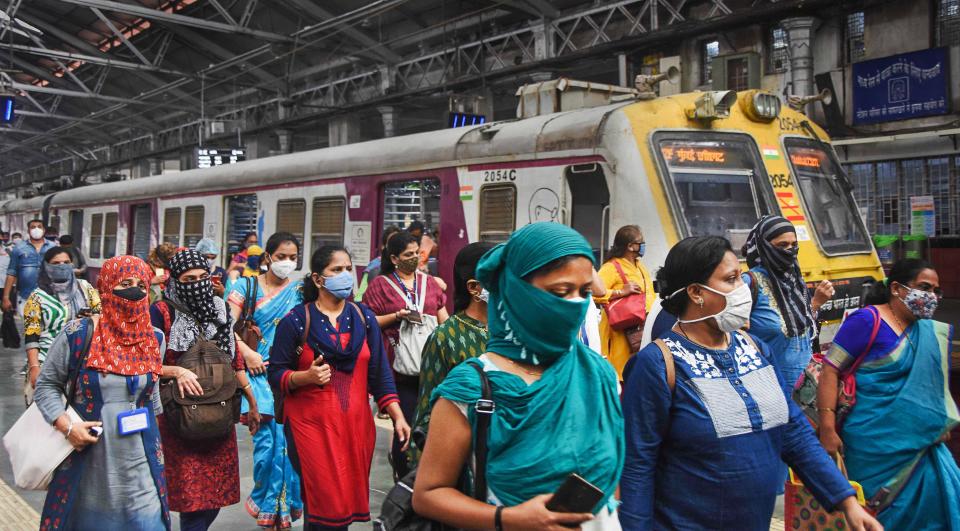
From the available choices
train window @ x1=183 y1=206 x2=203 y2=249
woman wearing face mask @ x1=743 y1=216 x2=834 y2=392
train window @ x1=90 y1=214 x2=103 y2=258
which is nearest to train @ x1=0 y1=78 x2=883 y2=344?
woman wearing face mask @ x1=743 y1=216 x2=834 y2=392

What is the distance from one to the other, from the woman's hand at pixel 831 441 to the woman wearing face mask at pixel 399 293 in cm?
220

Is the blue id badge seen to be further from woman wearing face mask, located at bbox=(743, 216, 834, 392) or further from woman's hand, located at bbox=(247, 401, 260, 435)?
woman wearing face mask, located at bbox=(743, 216, 834, 392)

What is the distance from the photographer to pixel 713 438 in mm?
2773

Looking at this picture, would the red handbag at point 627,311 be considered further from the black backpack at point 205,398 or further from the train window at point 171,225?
the train window at point 171,225

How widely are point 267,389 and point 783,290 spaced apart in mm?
3012

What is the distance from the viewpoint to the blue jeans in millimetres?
4719

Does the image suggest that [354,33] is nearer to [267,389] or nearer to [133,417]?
[267,389]

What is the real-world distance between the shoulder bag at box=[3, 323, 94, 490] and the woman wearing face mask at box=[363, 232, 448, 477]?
1883 mm

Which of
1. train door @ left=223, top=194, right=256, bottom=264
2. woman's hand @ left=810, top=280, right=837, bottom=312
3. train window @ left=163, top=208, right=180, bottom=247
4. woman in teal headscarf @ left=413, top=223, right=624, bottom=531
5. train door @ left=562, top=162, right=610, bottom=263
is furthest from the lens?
train window @ left=163, top=208, right=180, bottom=247

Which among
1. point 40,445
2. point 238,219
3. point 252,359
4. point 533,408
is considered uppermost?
point 238,219

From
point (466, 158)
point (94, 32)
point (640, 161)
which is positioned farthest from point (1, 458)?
point (94, 32)

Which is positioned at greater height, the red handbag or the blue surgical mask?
the blue surgical mask

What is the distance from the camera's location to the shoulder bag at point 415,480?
7.21 feet

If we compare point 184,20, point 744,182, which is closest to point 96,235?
point 184,20
